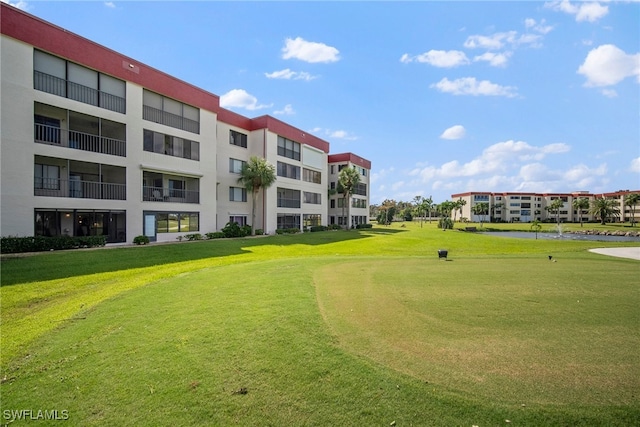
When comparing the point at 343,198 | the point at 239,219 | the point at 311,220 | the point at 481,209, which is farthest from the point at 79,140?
the point at 481,209

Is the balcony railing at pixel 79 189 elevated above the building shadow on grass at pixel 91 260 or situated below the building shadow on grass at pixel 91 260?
above

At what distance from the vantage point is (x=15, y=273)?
1299cm

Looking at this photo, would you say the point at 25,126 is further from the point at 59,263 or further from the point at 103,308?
the point at 103,308

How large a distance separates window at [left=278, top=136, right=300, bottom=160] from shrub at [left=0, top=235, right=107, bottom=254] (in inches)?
943

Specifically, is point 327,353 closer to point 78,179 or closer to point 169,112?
point 78,179

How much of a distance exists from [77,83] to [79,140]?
3904mm

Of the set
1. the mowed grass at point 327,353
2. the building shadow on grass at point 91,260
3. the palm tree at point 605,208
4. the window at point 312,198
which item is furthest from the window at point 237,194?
the palm tree at point 605,208

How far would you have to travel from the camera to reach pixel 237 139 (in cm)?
3694

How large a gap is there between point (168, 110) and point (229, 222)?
500 inches

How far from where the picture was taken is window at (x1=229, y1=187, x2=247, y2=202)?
1397 inches

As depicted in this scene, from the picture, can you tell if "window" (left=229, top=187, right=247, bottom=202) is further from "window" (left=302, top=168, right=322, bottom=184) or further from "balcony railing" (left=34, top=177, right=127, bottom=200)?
"balcony railing" (left=34, top=177, right=127, bottom=200)

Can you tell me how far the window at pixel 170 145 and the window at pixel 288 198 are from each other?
13239mm

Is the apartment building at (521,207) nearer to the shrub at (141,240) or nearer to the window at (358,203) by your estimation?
the window at (358,203)

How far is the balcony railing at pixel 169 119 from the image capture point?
25875 millimetres
